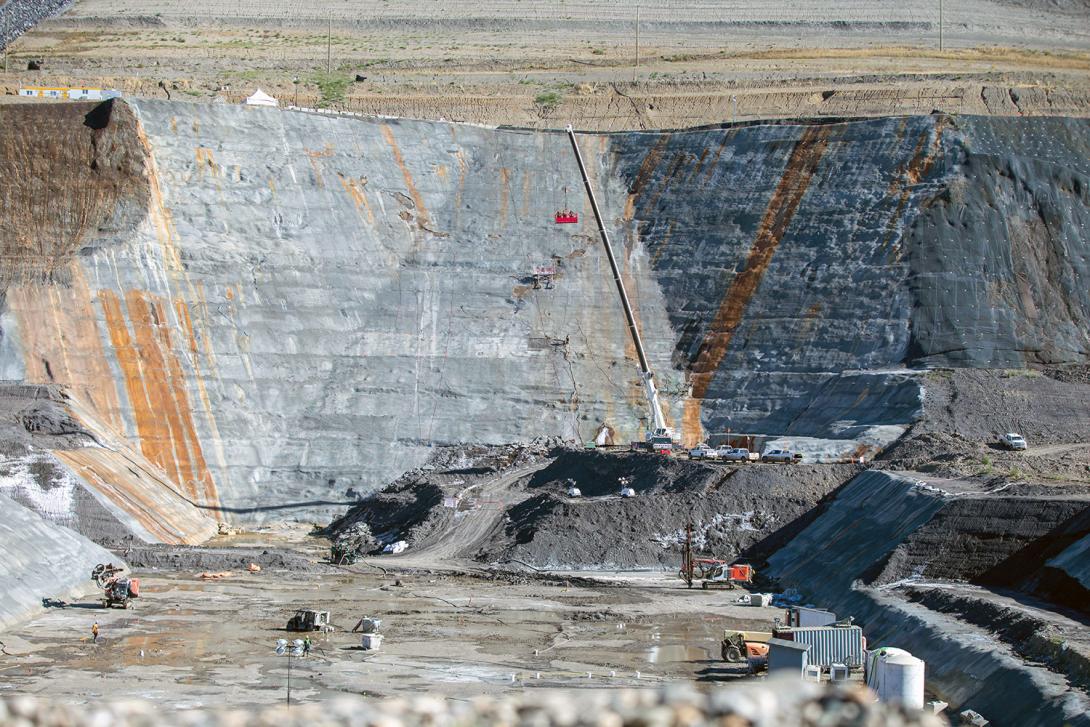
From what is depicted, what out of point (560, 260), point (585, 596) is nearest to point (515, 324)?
point (560, 260)

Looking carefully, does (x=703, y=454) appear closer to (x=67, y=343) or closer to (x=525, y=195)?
(x=525, y=195)

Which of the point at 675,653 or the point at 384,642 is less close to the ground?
the point at 675,653

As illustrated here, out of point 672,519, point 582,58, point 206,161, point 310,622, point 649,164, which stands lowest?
point 310,622

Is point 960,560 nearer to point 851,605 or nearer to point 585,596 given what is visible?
point 851,605

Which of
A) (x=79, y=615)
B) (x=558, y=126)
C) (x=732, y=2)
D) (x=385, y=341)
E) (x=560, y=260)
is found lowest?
(x=79, y=615)

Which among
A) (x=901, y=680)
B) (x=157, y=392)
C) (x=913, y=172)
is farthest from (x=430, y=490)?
(x=901, y=680)

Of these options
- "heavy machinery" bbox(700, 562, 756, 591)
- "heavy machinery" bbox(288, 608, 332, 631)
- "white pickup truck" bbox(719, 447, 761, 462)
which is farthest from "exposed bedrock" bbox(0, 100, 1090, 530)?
"heavy machinery" bbox(288, 608, 332, 631)

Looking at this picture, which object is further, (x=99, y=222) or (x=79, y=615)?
(x=99, y=222)
